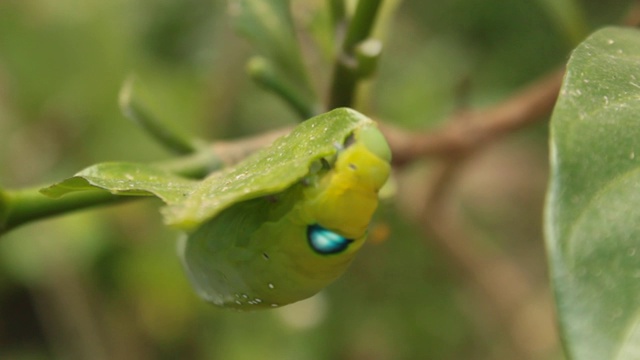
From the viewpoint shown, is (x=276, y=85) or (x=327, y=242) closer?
(x=327, y=242)

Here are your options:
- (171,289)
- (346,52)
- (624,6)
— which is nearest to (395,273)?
(171,289)

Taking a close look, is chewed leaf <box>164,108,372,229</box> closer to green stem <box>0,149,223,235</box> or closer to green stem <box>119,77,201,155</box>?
green stem <box>0,149,223,235</box>

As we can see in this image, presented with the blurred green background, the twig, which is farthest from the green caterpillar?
the blurred green background

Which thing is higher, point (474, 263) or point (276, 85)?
point (276, 85)

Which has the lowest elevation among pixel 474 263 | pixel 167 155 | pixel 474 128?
pixel 474 263

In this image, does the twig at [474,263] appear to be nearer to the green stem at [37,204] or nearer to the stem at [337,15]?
the stem at [337,15]

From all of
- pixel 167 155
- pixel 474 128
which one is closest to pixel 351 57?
pixel 474 128

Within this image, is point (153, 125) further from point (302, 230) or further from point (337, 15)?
point (302, 230)

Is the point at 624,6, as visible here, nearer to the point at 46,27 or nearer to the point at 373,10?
the point at 373,10
